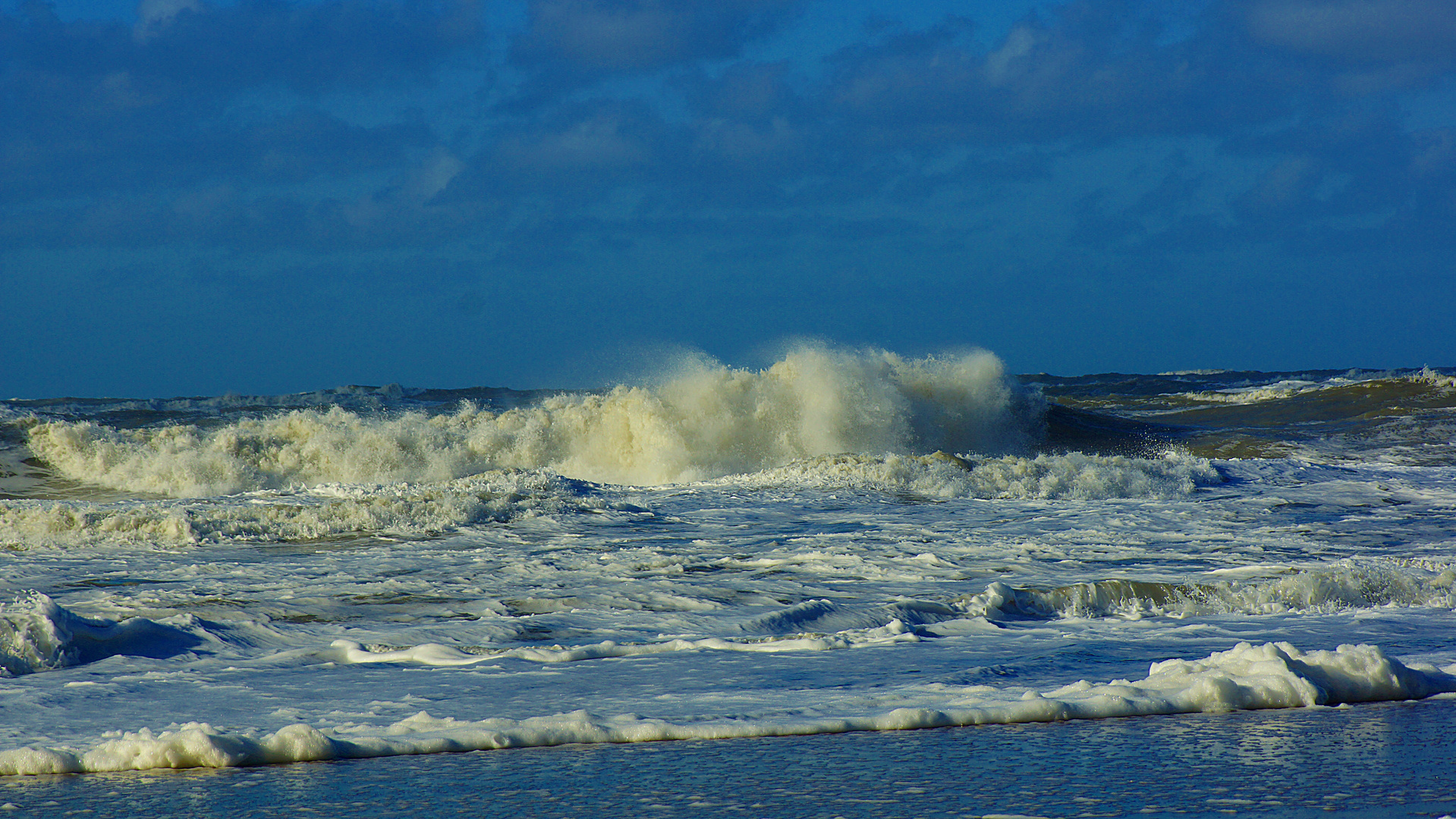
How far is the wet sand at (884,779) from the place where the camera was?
2641 mm

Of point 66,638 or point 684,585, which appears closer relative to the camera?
point 66,638

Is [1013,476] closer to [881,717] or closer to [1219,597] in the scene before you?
[1219,597]

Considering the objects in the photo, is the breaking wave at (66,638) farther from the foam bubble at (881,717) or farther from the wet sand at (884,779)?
the wet sand at (884,779)

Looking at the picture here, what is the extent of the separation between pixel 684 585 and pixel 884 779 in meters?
3.84

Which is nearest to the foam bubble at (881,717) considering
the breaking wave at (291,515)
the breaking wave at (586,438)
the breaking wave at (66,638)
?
the breaking wave at (66,638)

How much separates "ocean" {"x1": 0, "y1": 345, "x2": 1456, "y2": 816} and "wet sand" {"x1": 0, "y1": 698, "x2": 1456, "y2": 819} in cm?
10

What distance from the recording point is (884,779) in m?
2.88

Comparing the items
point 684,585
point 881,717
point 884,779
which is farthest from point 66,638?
point 884,779

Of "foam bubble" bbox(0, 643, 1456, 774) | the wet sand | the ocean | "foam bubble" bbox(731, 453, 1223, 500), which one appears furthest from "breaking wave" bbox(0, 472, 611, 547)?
the wet sand

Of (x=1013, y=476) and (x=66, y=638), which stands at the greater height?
(x=1013, y=476)

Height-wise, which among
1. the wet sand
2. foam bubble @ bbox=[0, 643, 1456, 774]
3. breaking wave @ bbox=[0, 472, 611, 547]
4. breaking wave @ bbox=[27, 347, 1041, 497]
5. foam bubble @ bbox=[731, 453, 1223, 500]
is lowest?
the wet sand

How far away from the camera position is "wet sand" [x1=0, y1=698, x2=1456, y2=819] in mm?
2641

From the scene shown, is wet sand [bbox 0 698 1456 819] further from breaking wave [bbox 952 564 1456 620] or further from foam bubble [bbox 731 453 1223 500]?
foam bubble [bbox 731 453 1223 500]

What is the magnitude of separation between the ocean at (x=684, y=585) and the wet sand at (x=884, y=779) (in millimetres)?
100
